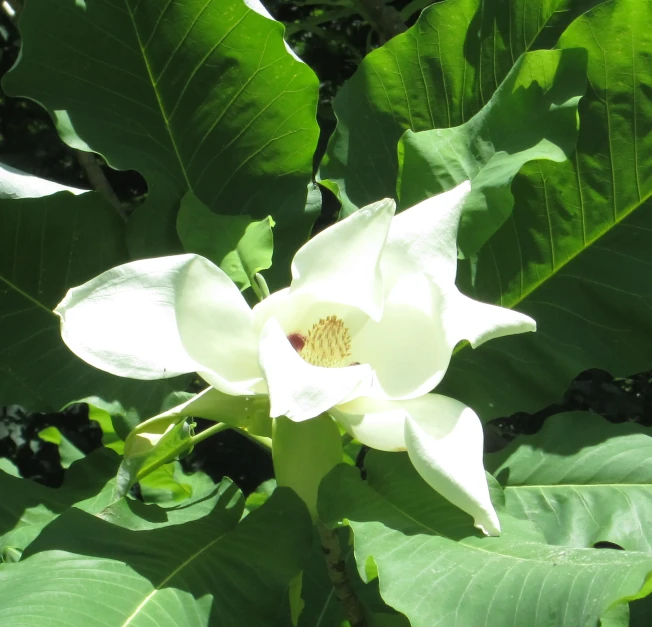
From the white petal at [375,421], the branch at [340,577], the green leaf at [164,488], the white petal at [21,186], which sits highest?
the white petal at [21,186]

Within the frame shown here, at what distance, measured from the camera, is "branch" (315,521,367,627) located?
1.21 m

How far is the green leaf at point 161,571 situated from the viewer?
87 cm

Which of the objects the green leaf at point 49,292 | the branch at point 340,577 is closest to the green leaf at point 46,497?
the green leaf at point 49,292

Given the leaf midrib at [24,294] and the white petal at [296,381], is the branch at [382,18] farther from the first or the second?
the white petal at [296,381]

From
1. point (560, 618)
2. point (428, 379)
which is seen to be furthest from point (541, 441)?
point (560, 618)

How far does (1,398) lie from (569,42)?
1072 millimetres

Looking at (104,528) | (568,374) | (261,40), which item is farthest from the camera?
(568,374)

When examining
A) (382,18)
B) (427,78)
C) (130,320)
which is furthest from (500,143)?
(382,18)

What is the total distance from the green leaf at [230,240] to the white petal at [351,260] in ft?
0.69

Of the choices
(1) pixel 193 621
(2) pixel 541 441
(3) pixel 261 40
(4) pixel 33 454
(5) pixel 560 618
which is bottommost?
(4) pixel 33 454

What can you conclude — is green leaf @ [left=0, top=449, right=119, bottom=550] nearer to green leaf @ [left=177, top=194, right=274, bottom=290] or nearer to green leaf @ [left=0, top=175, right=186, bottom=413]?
green leaf @ [left=0, top=175, right=186, bottom=413]

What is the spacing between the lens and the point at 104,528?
1.04 metres

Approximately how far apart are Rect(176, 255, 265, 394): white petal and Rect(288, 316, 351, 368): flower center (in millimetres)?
91

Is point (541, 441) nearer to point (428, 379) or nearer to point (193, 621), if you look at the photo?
point (428, 379)
